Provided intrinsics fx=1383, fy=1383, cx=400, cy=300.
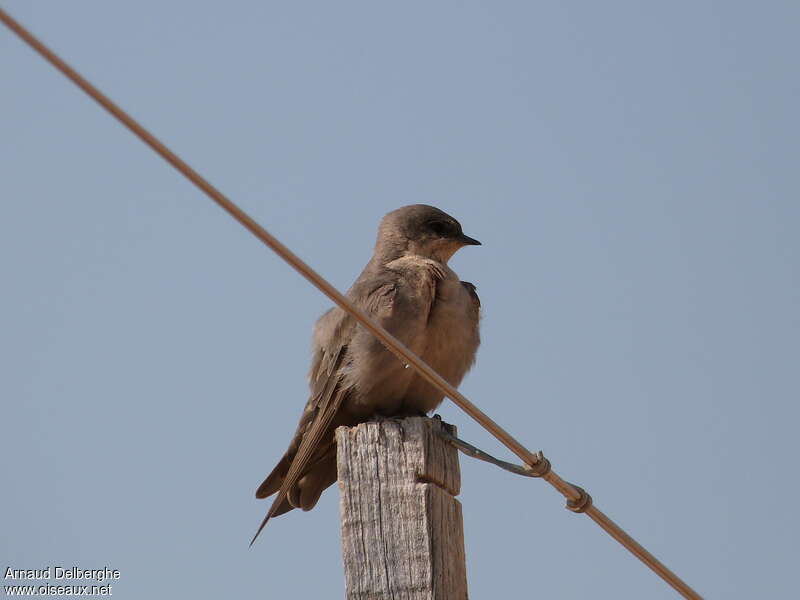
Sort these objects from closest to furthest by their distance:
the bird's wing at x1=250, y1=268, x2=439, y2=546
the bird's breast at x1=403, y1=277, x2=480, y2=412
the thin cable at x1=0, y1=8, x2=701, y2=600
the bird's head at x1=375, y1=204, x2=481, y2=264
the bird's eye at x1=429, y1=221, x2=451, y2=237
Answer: the thin cable at x1=0, y1=8, x2=701, y2=600 → the bird's wing at x1=250, y1=268, x2=439, y2=546 → the bird's breast at x1=403, y1=277, x2=480, y2=412 → the bird's head at x1=375, y1=204, x2=481, y2=264 → the bird's eye at x1=429, y1=221, x2=451, y2=237

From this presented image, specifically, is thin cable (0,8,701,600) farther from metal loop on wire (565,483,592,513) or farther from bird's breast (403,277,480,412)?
bird's breast (403,277,480,412)

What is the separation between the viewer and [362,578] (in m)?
4.93

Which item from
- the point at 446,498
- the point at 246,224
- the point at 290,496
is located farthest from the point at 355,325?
the point at 246,224

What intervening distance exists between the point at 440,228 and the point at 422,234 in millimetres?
171

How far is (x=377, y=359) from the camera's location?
23.2 ft

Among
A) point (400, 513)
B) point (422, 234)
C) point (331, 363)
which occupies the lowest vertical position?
point (400, 513)

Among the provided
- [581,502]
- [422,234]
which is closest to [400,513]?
[581,502]

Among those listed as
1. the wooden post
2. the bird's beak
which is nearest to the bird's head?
the bird's beak

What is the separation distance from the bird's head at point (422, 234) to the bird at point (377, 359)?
65 centimetres

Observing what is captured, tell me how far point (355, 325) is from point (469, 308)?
2.30 feet

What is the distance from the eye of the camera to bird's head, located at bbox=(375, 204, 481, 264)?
28.2 feet

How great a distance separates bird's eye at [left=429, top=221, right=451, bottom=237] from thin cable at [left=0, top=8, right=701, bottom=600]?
12.2 ft

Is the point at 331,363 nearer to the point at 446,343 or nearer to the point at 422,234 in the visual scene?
the point at 446,343

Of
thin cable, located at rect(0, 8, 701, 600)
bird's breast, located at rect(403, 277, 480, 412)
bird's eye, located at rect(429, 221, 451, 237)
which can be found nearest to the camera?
thin cable, located at rect(0, 8, 701, 600)
